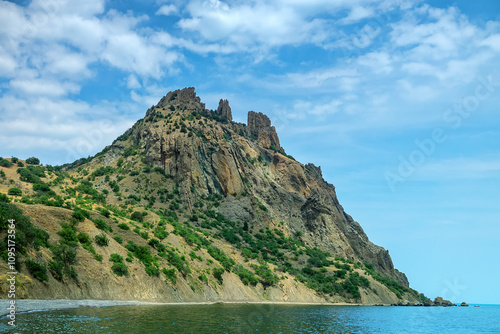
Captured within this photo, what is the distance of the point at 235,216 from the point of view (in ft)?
435

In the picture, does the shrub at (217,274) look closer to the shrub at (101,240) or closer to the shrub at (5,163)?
the shrub at (101,240)

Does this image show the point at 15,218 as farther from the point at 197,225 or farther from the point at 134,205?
the point at 197,225

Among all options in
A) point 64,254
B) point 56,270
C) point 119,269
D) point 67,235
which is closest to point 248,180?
point 119,269

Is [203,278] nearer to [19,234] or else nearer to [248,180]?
[19,234]

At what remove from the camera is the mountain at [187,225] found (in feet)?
192

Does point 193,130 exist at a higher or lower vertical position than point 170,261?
higher

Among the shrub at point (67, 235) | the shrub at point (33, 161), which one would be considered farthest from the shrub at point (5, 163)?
the shrub at point (67, 235)

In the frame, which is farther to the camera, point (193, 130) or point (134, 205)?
point (193, 130)

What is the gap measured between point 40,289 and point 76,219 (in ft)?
74.0

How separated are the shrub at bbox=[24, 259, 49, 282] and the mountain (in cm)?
12

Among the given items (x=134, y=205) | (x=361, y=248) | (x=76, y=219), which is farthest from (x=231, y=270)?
(x=361, y=248)

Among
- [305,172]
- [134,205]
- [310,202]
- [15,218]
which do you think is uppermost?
[305,172]

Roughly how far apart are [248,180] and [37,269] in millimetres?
113141

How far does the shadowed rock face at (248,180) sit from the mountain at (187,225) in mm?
495
